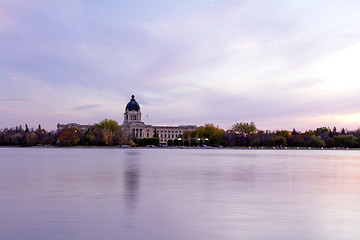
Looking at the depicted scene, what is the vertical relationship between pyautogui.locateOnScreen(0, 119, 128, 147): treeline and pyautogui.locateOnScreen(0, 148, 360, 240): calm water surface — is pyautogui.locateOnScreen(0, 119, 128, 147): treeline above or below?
above

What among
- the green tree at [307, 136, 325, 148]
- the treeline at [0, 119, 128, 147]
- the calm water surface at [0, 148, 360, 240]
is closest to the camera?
the calm water surface at [0, 148, 360, 240]

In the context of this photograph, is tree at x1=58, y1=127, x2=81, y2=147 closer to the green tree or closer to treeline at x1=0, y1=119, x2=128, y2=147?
treeline at x1=0, y1=119, x2=128, y2=147

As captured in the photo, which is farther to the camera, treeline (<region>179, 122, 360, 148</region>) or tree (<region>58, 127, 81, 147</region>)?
treeline (<region>179, 122, 360, 148</region>)

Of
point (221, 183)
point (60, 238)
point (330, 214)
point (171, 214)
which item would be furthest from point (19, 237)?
point (221, 183)

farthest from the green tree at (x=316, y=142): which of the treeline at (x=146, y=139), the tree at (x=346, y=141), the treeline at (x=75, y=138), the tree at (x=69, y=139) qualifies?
the tree at (x=69, y=139)

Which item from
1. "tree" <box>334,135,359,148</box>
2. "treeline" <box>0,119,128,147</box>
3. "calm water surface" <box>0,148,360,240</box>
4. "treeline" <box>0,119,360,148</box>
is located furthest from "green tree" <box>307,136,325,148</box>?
"calm water surface" <box>0,148,360,240</box>

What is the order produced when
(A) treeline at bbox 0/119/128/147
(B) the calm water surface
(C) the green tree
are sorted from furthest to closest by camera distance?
(C) the green tree
(A) treeline at bbox 0/119/128/147
(B) the calm water surface

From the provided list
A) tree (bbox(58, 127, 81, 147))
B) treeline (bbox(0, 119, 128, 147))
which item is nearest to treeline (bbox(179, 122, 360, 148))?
treeline (bbox(0, 119, 128, 147))

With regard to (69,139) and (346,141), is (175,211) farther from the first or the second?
(346,141)

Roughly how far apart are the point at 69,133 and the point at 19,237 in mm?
130963

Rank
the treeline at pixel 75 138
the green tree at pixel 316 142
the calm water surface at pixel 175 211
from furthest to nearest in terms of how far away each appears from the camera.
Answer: the green tree at pixel 316 142
the treeline at pixel 75 138
the calm water surface at pixel 175 211

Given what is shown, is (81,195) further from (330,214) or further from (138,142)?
(138,142)

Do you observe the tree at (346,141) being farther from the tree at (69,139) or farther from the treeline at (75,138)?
the tree at (69,139)

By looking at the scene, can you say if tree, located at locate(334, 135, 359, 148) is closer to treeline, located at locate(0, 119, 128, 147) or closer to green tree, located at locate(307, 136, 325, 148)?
green tree, located at locate(307, 136, 325, 148)
